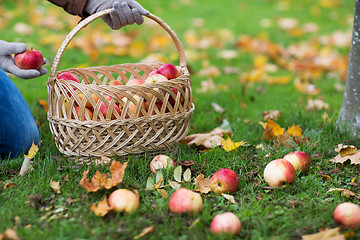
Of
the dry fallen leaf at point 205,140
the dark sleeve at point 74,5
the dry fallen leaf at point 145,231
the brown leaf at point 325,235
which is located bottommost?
the dry fallen leaf at point 205,140

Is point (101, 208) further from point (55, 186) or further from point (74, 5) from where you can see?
point (74, 5)

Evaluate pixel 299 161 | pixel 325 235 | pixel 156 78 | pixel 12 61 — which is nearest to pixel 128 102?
pixel 156 78

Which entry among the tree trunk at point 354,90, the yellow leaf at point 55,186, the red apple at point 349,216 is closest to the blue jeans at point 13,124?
the yellow leaf at point 55,186

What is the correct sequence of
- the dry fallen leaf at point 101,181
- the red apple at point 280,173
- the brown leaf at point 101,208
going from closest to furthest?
the brown leaf at point 101,208 → the dry fallen leaf at point 101,181 → the red apple at point 280,173

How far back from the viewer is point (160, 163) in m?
2.04

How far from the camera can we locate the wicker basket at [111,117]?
6.53ft

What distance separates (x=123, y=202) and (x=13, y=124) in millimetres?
969

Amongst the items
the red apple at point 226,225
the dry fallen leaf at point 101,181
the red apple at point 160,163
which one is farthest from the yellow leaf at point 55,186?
the red apple at point 226,225

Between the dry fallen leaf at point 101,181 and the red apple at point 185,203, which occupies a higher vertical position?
the red apple at point 185,203

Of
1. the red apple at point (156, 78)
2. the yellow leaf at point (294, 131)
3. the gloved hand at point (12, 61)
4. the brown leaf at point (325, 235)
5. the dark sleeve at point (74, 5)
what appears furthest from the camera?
the yellow leaf at point (294, 131)

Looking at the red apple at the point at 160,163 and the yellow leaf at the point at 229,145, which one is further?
the yellow leaf at the point at 229,145

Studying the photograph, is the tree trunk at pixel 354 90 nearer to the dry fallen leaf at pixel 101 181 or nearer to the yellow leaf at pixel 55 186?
the dry fallen leaf at pixel 101 181

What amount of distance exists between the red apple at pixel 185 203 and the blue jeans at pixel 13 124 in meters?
1.07

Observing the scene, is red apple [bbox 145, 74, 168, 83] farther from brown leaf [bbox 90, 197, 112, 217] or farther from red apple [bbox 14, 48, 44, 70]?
brown leaf [bbox 90, 197, 112, 217]
